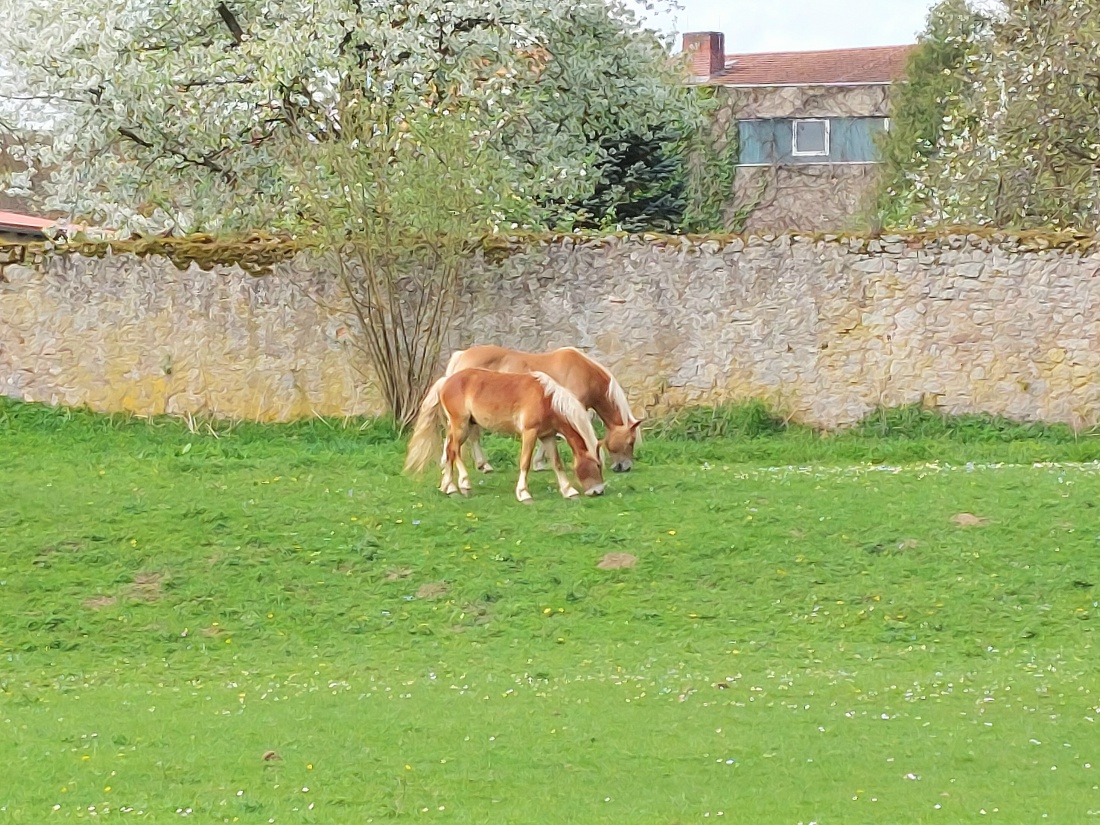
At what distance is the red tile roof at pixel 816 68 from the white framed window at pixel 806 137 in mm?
973

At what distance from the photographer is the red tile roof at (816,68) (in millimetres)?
40719

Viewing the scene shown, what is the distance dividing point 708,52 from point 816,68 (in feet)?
11.3

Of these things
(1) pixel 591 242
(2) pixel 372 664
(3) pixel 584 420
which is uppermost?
(1) pixel 591 242

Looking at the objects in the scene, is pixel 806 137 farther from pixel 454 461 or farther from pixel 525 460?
pixel 525 460

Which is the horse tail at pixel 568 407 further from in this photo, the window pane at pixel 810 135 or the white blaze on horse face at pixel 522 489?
the window pane at pixel 810 135

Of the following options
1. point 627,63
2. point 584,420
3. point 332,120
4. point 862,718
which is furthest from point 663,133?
point 862,718

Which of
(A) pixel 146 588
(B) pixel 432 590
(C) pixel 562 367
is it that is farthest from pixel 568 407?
(A) pixel 146 588

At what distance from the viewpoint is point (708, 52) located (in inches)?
1756

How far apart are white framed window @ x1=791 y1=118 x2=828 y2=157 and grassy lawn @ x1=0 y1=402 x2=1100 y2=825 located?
24.4 m

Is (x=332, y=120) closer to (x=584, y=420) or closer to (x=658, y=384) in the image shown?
(x=658, y=384)

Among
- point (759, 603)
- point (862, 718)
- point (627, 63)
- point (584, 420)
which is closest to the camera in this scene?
point (862, 718)

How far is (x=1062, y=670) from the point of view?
9078 mm

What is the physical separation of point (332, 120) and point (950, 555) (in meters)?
10.8

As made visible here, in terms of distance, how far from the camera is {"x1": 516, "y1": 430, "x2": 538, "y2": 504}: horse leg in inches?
520
